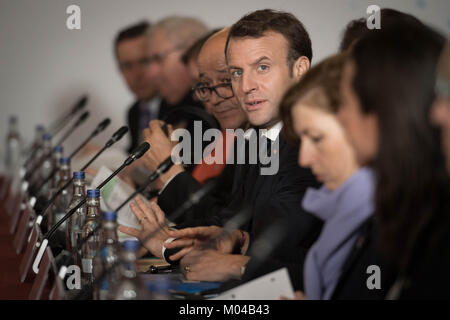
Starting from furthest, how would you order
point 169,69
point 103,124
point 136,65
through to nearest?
1. point 136,65
2. point 169,69
3. point 103,124

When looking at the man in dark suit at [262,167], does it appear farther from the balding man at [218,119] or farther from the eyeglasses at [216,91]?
the eyeglasses at [216,91]

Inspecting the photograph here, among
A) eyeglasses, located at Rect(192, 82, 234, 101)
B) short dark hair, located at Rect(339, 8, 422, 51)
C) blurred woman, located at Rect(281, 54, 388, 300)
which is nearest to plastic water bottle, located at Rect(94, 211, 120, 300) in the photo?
blurred woman, located at Rect(281, 54, 388, 300)

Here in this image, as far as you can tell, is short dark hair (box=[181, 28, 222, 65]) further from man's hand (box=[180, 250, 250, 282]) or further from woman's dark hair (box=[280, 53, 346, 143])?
woman's dark hair (box=[280, 53, 346, 143])

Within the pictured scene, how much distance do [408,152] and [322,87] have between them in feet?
1.24

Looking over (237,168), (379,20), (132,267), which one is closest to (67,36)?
(237,168)

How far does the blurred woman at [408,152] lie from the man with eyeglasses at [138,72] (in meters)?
3.67

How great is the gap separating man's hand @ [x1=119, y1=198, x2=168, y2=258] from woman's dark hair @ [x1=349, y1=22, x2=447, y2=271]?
1.13 m

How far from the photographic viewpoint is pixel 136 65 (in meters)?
4.98

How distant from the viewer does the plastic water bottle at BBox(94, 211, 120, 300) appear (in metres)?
1.44

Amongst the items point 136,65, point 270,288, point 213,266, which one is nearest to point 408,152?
point 270,288

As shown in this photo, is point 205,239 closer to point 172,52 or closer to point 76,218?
point 76,218

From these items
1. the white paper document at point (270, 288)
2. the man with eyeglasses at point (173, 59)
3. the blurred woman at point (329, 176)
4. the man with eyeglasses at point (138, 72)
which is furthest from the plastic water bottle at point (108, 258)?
the man with eyeglasses at point (138, 72)

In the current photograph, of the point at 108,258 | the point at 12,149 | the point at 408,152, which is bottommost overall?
the point at 12,149

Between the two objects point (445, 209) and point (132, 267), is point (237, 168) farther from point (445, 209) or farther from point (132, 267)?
point (445, 209)
